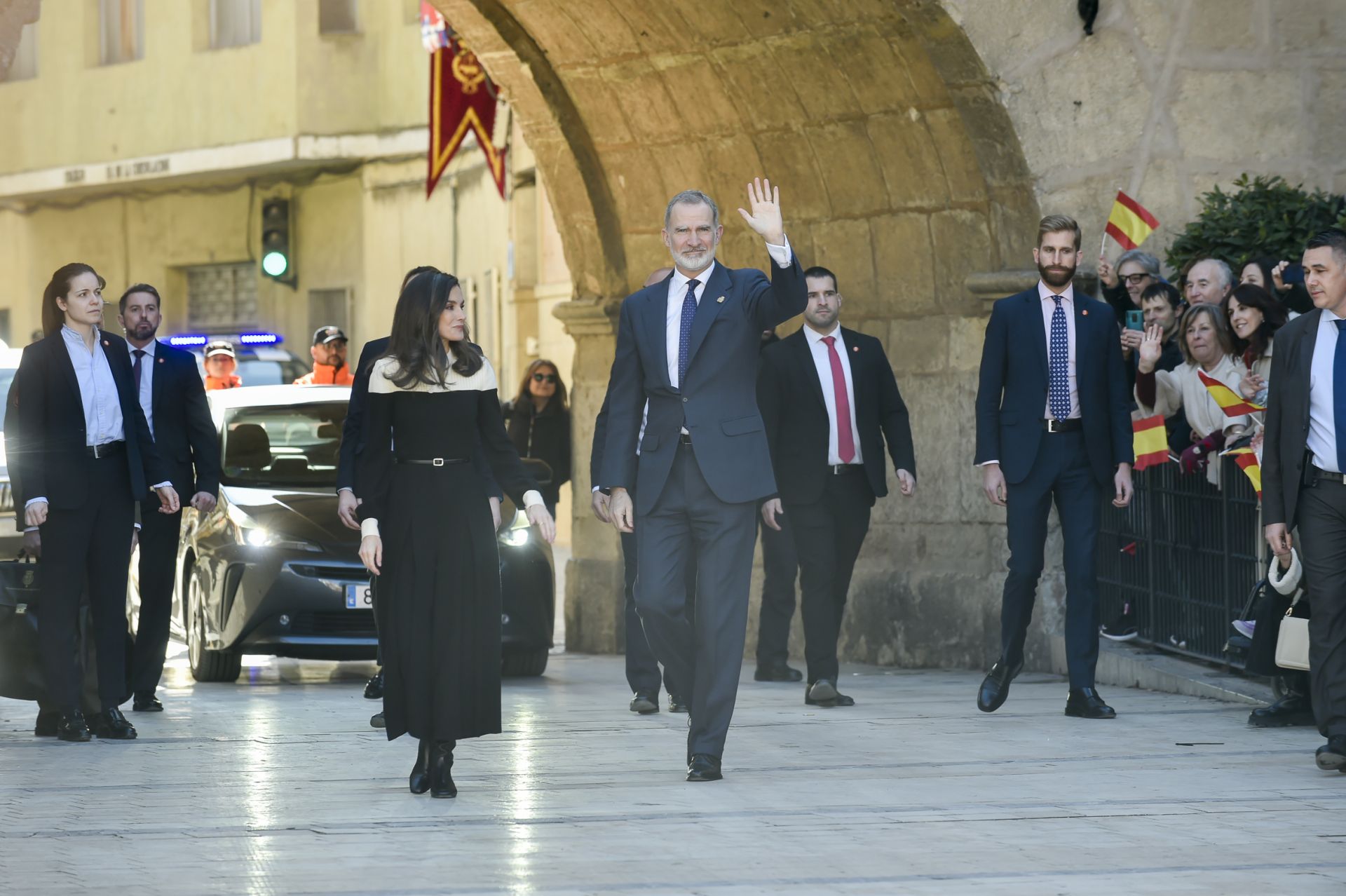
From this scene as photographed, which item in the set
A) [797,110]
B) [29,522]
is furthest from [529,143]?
[29,522]

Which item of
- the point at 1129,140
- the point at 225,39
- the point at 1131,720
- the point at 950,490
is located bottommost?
the point at 1131,720

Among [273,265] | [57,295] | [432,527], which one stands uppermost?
[273,265]

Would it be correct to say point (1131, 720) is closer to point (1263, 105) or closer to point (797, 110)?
point (1263, 105)

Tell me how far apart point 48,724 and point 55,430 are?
1.21 m

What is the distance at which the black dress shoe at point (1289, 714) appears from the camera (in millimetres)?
8898

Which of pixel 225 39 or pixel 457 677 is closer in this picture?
pixel 457 677

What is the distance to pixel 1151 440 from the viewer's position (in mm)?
10508

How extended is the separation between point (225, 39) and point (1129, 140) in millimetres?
25710

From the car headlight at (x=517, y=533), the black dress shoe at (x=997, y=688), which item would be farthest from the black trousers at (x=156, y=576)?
the black dress shoe at (x=997, y=688)

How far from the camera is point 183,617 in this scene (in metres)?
12.5

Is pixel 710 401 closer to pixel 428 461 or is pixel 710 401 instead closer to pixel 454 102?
pixel 428 461

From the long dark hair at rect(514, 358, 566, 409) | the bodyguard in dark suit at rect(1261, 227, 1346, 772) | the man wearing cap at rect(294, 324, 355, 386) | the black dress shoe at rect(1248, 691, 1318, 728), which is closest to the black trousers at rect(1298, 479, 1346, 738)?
the bodyguard in dark suit at rect(1261, 227, 1346, 772)

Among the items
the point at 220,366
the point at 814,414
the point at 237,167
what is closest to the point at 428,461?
the point at 814,414

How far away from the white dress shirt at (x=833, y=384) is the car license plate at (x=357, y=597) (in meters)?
2.47
